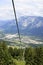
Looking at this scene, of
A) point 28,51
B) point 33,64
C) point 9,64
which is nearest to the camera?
point 9,64

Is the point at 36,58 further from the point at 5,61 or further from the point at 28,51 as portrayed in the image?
the point at 5,61

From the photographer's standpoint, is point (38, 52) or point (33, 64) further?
point (38, 52)

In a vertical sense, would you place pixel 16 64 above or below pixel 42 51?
above

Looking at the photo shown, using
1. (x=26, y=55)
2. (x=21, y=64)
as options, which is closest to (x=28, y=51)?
(x=26, y=55)

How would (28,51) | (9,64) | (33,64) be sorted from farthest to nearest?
(28,51) < (33,64) < (9,64)

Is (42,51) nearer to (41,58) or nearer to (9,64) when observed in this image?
(41,58)

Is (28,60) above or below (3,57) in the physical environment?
below

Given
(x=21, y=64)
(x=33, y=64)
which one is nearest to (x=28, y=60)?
(x=33, y=64)

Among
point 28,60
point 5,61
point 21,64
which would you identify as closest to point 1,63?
point 5,61

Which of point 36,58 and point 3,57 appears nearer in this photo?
point 3,57
